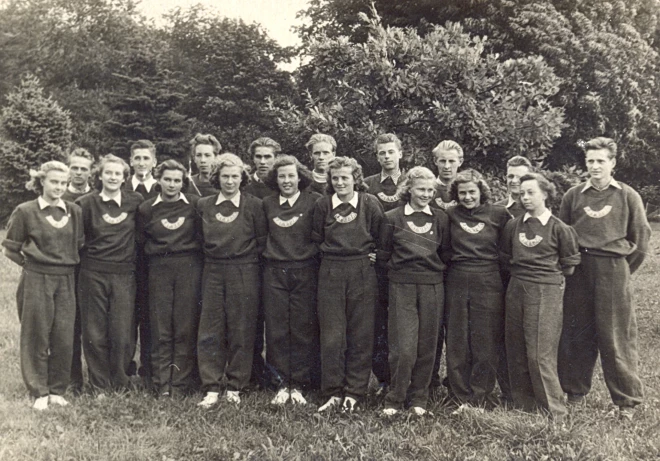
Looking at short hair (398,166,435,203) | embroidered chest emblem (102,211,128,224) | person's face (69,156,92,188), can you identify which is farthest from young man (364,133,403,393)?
person's face (69,156,92,188)

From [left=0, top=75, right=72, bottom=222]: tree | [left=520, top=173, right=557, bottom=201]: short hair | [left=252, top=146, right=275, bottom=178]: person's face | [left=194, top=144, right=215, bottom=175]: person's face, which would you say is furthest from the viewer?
[left=0, top=75, right=72, bottom=222]: tree

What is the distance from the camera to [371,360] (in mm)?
5168

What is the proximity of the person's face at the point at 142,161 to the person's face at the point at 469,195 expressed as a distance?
2969 mm

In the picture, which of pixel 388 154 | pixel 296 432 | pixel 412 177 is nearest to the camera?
pixel 296 432

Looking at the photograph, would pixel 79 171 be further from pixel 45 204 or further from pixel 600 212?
pixel 600 212

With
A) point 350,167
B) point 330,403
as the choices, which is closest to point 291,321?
point 330,403

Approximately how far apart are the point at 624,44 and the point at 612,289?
44.4 ft

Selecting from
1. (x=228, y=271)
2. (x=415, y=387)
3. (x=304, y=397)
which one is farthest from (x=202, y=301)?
(x=415, y=387)

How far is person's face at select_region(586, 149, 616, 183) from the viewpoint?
474cm

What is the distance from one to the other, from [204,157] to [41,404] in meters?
2.66

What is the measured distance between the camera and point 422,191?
4844mm

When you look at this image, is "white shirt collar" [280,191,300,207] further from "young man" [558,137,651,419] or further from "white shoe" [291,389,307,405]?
"young man" [558,137,651,419]

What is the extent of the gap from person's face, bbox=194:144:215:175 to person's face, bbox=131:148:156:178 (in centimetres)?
47

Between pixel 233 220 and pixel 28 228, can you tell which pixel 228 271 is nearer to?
pixel 233 220
